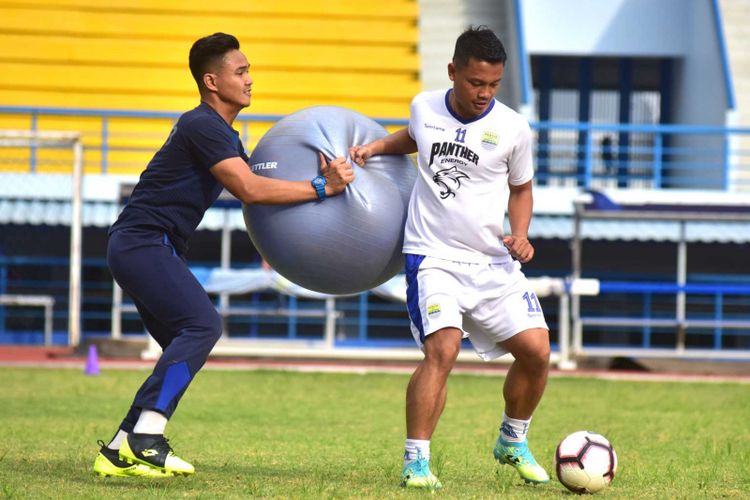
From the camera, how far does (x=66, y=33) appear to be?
18688 mm

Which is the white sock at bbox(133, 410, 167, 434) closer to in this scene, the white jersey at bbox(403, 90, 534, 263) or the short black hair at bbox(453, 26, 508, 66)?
the white jersey at bbox(403, 90, 534, 263)

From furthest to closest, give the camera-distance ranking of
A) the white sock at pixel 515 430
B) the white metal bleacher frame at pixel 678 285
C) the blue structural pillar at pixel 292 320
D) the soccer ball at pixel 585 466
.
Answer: the blue structural pillar at pixel 292 320 < the white metal bleacher frame at pixel 678 285 < the white sock at pixel 515 430 < the soccer ball at pixel 585 466

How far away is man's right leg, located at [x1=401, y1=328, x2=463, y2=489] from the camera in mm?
5078

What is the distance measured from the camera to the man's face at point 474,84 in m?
5.12

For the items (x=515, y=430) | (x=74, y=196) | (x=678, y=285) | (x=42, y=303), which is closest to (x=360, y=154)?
(x=515, y=430)

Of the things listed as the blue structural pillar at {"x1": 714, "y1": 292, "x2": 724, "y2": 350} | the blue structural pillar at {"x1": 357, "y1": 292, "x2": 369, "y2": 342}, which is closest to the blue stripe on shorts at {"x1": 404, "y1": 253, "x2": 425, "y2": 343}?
the blue structural pillar at {"x1": 357, "y1": 292, "x2": 369, "y2": 342}

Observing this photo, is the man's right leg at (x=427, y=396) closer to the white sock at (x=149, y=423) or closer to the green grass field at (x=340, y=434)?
the green grass field at (x=340, y=434)

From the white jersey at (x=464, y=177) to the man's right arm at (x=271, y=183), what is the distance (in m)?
0.34

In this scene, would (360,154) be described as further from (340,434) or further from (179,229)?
(340,434)

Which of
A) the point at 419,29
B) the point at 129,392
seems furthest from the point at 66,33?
the point at 129,392

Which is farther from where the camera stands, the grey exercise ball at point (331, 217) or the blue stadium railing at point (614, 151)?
the blue stadium railing at point (614, 151)

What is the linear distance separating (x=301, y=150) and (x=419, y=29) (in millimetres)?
13985

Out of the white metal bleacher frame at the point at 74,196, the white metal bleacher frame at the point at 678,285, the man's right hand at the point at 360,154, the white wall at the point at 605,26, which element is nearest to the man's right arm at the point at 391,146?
the man's right hand at the point at 360,154

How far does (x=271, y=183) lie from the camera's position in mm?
5309
